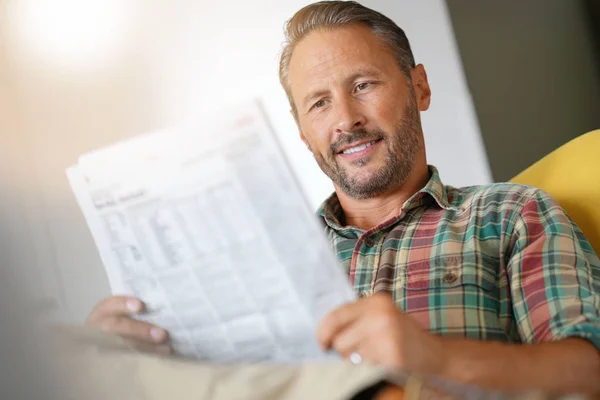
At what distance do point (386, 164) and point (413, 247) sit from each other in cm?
14

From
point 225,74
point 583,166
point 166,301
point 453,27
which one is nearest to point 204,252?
point 166,301

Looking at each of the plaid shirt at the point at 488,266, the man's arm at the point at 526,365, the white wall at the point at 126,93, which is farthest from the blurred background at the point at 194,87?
the man's arm at the point at 526,365

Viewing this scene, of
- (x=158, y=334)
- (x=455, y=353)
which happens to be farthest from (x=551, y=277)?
(x=158, y=334)

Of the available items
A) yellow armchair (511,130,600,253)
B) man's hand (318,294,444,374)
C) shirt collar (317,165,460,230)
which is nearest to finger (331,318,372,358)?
man's hand (318,294,444,374)

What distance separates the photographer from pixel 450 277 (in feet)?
2.45

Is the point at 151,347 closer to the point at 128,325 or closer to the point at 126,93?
the point at 128,325

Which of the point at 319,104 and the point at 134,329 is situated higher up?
the point at 319,104

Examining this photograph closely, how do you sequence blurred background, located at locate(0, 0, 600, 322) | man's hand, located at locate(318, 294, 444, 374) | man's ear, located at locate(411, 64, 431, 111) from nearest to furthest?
man's hand, located at locate(318, 294, 444, 374) < blurred background, located at locate(0, 0, 600, 322) < man's ear, located at locate(411, 64, 431, 111)

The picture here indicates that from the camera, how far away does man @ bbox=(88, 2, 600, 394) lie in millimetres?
549

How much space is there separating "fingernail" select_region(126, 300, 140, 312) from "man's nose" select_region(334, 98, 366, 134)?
381 mm

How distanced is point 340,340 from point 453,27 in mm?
770

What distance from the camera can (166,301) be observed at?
1.81 feet

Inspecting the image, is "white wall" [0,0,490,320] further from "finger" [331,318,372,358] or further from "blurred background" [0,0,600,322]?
"finger" [331,318,372,358]

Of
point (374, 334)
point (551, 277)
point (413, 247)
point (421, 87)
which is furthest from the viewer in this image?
point (421, 87)
